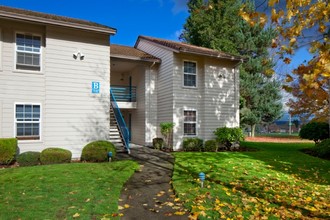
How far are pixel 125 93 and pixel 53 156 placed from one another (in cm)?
850

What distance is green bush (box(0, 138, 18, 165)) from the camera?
9871 millimetres

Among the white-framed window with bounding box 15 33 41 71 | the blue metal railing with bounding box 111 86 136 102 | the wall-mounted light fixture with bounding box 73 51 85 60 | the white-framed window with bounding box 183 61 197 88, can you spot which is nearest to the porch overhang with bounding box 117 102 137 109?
the blue metal railing with bounding box 111 86 136 102

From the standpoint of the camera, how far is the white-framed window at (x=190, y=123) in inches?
629

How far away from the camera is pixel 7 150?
9.95 m

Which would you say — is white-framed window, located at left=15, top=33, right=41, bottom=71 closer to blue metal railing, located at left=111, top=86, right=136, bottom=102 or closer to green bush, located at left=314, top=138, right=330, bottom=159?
blue metal railing, located at left=111, top=86, right=136, bottom=102

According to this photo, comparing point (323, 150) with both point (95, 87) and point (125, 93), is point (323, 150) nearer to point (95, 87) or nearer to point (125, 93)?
point (95, 87)

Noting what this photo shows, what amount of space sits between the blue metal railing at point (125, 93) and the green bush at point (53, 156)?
23.9 ft

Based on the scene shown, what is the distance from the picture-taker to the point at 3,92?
35.5 feet

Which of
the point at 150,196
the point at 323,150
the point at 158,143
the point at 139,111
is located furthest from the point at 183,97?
the point at 150,196

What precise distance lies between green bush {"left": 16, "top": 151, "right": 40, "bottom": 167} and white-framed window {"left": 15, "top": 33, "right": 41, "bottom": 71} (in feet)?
12.5

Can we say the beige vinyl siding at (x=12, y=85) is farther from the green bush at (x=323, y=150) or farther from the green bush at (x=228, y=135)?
the green bush at (x=323, y=150)

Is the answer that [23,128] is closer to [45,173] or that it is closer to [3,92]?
[3,92]

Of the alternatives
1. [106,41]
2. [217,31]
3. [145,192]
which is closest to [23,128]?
[106,41]

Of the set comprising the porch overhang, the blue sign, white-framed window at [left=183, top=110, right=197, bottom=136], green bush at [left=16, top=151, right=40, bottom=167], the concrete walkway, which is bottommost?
the concrete walkway
